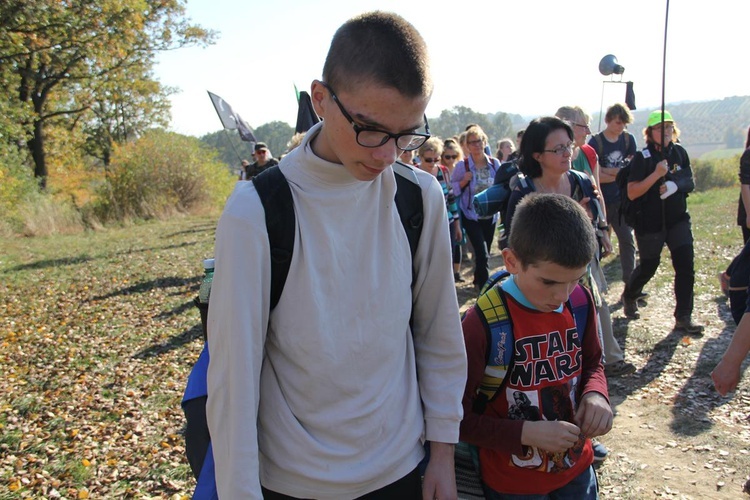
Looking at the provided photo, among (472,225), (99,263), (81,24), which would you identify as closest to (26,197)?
(81,24)

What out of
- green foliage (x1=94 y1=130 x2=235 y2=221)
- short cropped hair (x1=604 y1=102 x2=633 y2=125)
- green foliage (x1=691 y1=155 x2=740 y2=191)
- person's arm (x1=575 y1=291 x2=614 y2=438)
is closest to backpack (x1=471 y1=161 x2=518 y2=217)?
person's arm (x1=575 y1=291 x2=614 y2=438)

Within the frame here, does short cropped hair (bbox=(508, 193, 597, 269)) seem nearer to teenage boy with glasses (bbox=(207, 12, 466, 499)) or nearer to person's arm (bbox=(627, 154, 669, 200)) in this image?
teenage boy with glasses (bbox=(207, 12, 466, 499))

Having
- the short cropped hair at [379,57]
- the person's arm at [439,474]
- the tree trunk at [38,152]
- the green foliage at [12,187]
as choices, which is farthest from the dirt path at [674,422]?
the tree trunk at [38,152]

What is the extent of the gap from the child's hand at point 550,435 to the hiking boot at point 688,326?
4.52m

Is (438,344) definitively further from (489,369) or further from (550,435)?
(550,435)

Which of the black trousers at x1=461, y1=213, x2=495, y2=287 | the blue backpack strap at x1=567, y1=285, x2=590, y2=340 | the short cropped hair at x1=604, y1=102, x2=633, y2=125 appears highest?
the short cropped hair at x1=604, y1=102, x2=633, y2=125

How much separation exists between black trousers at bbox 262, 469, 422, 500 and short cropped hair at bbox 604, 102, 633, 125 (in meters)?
6.50

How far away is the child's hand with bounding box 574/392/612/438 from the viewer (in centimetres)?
197

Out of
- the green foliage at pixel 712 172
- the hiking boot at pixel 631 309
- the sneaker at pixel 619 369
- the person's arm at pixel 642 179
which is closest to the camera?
the sneaker at pixel 619 369

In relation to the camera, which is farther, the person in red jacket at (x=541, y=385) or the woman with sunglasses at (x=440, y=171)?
the woman with sunglasses at (x=440, y=171)

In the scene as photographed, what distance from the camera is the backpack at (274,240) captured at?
1387 mm

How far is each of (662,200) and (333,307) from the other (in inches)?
196

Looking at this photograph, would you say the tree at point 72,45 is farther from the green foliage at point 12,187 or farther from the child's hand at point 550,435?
the child's hand at point 550,435

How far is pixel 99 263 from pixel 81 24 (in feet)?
25.7
